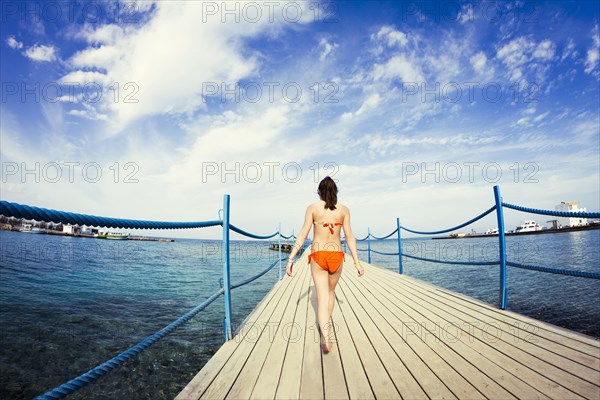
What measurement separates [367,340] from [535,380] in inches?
48.7

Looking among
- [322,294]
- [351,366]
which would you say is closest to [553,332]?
[351,366]

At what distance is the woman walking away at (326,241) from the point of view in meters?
2.65

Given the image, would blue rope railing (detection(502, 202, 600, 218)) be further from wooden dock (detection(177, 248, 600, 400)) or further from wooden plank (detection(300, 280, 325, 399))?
wooden plank (detection(300, 280, 325, 399))

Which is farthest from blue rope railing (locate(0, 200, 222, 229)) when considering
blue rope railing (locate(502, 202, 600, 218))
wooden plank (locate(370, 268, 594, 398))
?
blue rope railing (locate(502, 202, 600, 218))

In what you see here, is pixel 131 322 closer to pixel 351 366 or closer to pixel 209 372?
pixel 209 372

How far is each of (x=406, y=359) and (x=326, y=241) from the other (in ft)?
3.83

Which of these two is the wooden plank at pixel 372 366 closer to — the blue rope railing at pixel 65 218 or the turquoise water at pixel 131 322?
the blue rope railing at pixel 65 218

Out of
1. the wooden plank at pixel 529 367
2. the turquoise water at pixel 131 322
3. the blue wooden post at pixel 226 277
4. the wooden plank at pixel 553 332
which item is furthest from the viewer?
the turquoise water at pixel 131 322

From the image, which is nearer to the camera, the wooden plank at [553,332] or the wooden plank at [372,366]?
the wooden plank at [372,366]

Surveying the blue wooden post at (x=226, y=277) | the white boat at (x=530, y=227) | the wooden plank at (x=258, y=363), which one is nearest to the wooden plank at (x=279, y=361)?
the wooden plank at (x=258, y=363)

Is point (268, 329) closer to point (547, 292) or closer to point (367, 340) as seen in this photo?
point (367, 340)

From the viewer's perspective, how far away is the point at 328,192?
9.21ft

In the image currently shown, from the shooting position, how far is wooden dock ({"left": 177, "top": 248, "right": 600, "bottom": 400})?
5.73 ft

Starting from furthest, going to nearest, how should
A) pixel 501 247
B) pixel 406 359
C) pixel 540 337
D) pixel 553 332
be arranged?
pixel 501 247 < pixel 553 332 < pixel 540 337 < pixel 406 359
